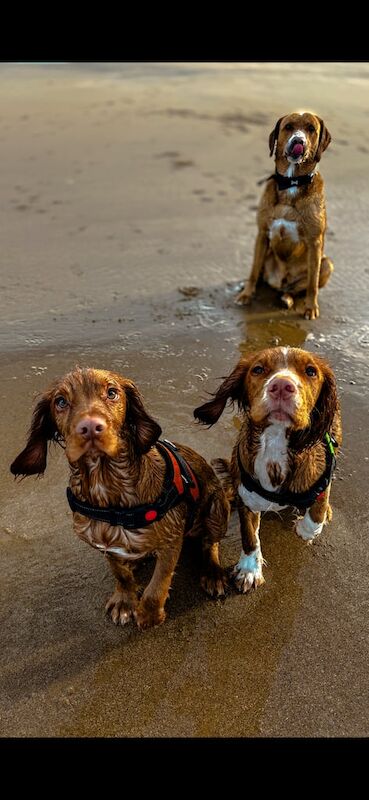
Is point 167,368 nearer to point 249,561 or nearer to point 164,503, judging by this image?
point 249,561

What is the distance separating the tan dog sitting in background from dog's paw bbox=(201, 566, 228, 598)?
3.49 meters

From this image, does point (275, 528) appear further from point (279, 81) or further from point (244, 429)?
point (279, 81)

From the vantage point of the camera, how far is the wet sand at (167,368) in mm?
2977

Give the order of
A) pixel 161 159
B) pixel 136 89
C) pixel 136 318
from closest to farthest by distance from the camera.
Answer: pixel 136 318 → pixel 161 159 → pixel 136 89

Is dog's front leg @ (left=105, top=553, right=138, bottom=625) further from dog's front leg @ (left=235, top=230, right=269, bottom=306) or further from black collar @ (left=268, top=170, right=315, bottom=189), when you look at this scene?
black collar @ (left=268, top=170, right=315, bottom=189)

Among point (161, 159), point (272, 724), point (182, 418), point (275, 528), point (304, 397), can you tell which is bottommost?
point (272, 724)

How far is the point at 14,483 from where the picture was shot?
4145 mm

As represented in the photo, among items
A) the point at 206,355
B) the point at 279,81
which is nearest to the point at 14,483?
the point at 206,355

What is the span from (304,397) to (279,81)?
16.3 metres

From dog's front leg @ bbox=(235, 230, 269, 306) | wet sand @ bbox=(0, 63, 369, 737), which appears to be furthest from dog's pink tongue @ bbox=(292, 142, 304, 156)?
wet sand @ bbox=(0, 63, 369, 737)

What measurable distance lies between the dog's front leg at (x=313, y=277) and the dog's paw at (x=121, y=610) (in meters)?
3.89

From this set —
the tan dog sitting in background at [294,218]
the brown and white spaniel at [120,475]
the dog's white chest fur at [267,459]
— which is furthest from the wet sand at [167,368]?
the dog's white chest fur at [267,459]

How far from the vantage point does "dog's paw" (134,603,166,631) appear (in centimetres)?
313

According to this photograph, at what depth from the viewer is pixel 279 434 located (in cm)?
305
